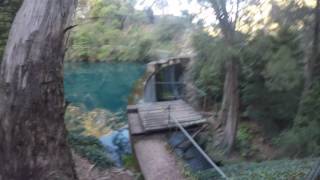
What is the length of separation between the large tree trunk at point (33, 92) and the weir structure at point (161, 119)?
259 cm

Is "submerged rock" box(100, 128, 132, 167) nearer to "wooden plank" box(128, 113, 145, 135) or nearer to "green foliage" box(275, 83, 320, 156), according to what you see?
"wooden plank" box(128, 113, 145, 135)

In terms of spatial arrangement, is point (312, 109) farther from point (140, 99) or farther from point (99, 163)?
point (140, 99)

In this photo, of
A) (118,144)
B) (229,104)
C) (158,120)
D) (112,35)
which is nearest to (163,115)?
(158,120)

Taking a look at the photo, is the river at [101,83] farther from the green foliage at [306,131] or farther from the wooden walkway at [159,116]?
the green foliage at [306,131]

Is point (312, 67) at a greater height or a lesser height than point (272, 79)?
greater

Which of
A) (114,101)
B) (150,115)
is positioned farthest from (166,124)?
(114,101)

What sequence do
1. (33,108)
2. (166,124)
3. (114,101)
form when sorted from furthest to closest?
(114,101)
(166,124)
(33,108)

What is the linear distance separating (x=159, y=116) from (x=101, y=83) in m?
19.8

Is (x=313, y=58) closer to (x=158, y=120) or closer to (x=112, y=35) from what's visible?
(x=158, y=120)

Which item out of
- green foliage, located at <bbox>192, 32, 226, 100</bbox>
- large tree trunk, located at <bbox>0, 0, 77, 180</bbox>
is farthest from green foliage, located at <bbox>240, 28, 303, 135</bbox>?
large tree trunk, located at <bbox>0, 0, 77, 180</bbox>

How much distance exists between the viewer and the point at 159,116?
1340 centimetres

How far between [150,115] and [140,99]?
2.89 m

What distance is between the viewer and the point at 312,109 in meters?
10.5

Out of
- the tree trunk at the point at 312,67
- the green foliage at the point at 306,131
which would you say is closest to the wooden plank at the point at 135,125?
the green foliage at the point at 306,131
